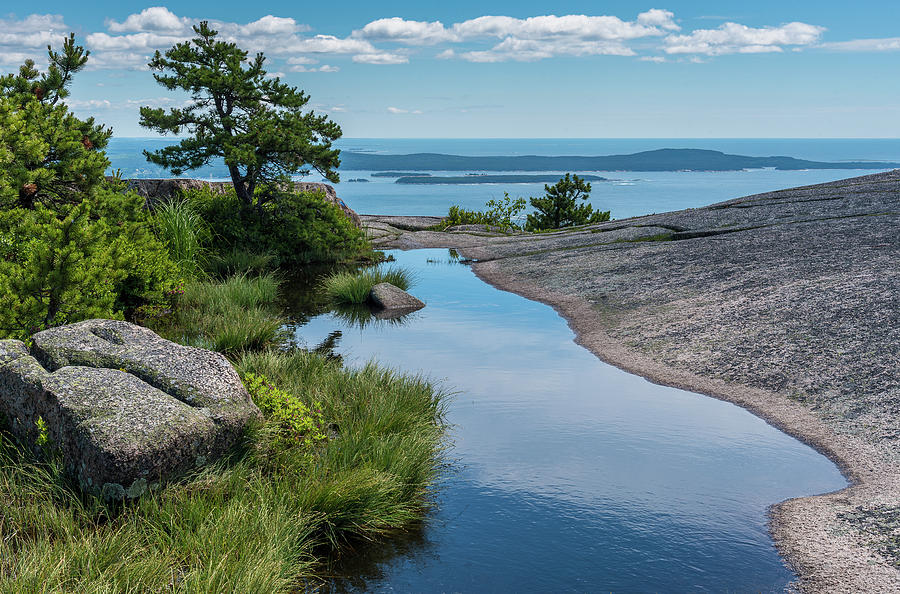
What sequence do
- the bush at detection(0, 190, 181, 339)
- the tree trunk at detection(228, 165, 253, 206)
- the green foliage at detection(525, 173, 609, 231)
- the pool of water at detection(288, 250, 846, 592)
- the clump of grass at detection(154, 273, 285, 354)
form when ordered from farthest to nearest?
the green foliage at detection(525, 173, 609, 231)
the tree trunk at detection(228, 165, 253, 206)
the clump of grass at detection(154, 273, 285, 354)
the bush at detection(0, 190, 181, 339)
the pool of water at detection(288, 250, 846, 592)

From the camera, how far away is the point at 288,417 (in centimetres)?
705

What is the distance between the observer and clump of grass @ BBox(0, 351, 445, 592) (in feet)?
15.0

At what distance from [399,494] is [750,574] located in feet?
9.28

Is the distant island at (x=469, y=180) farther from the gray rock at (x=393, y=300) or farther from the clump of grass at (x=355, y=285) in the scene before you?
the gray rock at (x=393, y=300)

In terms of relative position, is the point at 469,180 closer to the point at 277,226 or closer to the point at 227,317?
the point at 277,226

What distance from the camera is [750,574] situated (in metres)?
5.20

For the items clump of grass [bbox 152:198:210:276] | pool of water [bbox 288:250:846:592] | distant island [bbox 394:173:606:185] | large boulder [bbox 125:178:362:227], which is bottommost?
pool of water [bbox 288:250:846:592]

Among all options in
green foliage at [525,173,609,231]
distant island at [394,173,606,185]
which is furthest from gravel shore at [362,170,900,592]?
distant island at [394,173,606,185]

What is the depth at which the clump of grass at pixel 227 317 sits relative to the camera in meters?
11.2

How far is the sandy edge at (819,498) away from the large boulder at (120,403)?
464cm

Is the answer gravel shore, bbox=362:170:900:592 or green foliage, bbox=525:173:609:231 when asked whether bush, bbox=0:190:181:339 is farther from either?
green foliage, bbox=525:173:609:231

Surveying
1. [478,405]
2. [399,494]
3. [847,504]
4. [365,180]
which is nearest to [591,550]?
[399,494]

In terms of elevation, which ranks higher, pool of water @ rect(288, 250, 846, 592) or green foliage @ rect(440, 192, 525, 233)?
green foliage @ rect(440, 192, 525, 233)

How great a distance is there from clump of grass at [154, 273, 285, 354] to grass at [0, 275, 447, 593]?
3992 mm
